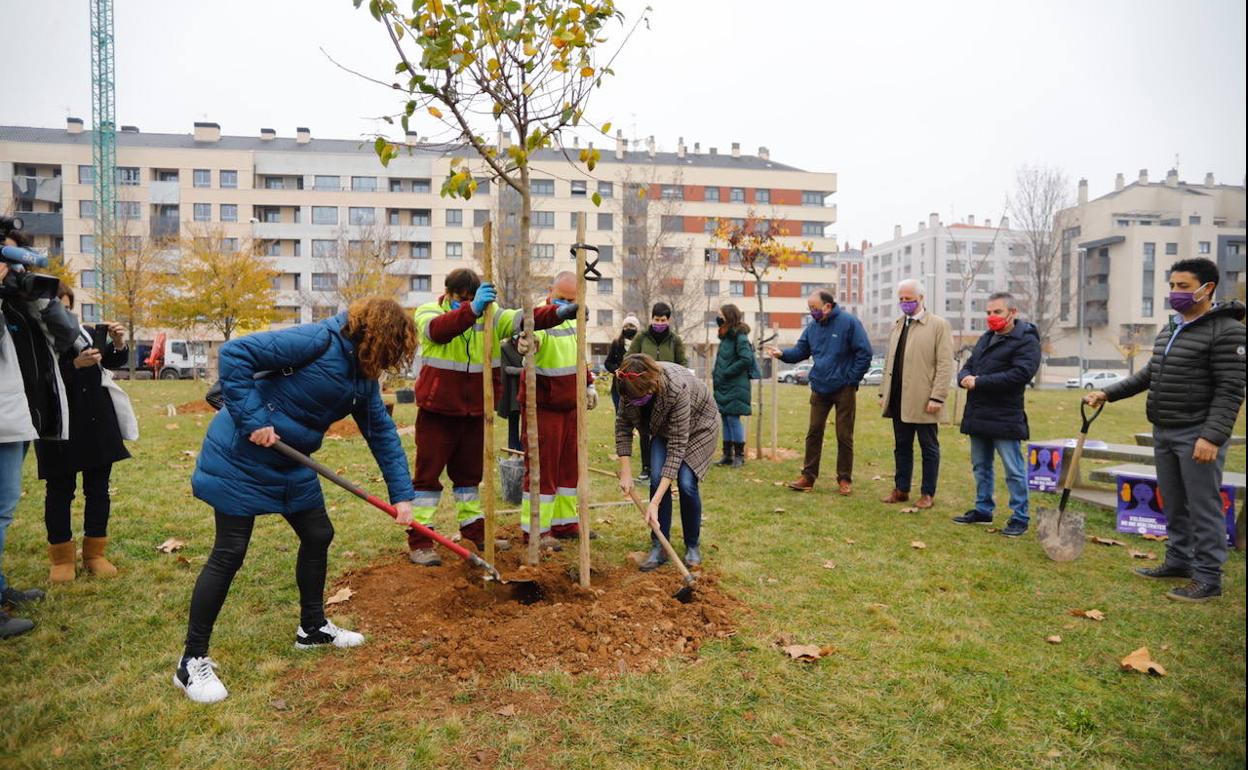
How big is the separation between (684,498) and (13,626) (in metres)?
4.04

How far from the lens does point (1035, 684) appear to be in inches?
144

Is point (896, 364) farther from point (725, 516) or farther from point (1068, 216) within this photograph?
point (1068, 216)

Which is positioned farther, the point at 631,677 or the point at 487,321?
the point at 487,321

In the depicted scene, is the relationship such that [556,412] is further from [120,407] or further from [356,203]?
[356,203]

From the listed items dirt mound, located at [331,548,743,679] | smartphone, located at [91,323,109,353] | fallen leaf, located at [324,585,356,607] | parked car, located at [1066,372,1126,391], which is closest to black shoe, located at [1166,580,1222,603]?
dirt mound, located at [331,548,743,679]

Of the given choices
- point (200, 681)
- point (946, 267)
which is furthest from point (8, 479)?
point (946, 267)

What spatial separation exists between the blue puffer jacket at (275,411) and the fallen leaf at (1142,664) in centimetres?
425

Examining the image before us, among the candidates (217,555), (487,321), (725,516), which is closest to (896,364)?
(725,516)

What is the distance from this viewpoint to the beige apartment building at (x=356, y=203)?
50656mm

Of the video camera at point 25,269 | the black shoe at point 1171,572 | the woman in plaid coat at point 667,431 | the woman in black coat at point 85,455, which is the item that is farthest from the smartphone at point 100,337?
the black shoe at point 1171,572

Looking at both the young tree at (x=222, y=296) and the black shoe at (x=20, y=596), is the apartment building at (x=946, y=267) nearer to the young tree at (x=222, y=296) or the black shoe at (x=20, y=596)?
the young tree at (x=222, y=296)

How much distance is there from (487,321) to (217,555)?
198 centimetres

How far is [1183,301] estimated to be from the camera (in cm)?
466

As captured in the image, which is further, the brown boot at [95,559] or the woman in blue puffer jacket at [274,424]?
the brown boot at [95,559]
